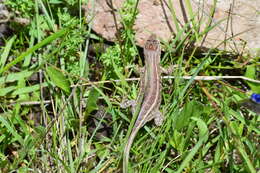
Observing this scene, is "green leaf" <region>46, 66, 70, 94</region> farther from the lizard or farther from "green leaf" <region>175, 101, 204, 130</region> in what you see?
"green leaf" <region>175, 101, 204, 130</region>

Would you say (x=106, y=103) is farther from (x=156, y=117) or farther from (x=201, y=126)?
(x=201, y=126)

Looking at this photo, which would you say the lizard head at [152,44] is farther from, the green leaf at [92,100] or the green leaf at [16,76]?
the green leaf at [16,76]

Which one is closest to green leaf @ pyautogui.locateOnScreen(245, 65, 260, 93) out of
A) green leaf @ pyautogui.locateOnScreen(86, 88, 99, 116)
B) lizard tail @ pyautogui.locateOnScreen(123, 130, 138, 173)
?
lizard tail @ pyautogui.locateOnScreen(123, 130, 138, 173)

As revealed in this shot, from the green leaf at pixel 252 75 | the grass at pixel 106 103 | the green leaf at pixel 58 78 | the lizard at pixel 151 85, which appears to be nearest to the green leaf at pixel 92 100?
the grass at pixel 106 103

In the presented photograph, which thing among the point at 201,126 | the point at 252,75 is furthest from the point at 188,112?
the point at 252,75

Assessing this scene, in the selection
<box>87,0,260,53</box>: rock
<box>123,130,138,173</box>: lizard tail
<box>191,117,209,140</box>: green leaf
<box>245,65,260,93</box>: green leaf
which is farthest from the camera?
<box>87,0,260,53</box>: rock

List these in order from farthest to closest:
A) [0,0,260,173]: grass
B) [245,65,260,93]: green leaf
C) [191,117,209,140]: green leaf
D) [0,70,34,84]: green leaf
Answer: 1. [0,70,34,84]: green leaf
2. [245,65,260,93]: green leaf
3. [0,0,260,173]: grass
4. [191,117,209,140]: green leaf
